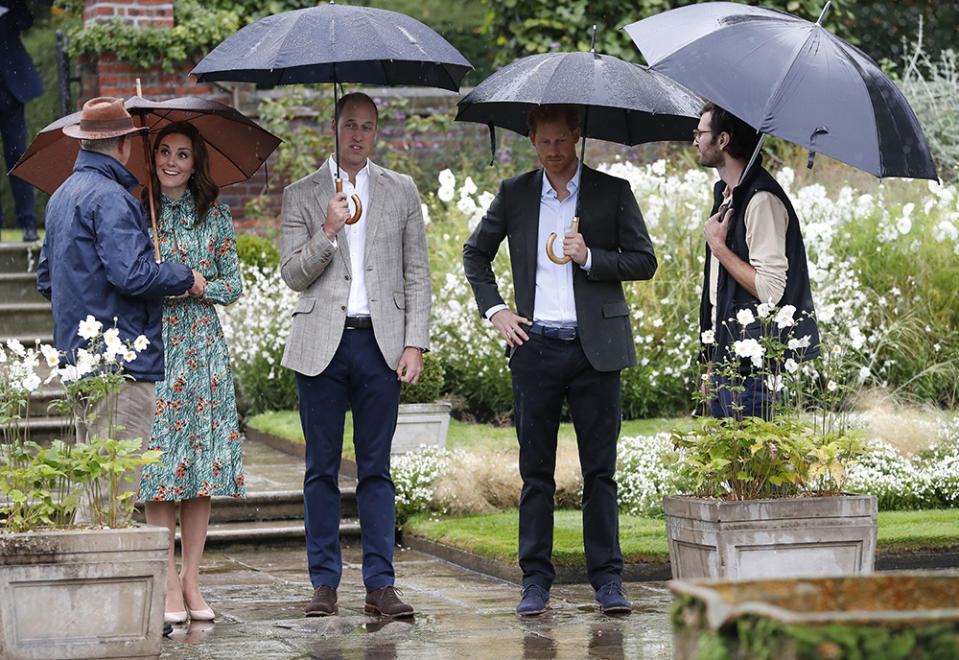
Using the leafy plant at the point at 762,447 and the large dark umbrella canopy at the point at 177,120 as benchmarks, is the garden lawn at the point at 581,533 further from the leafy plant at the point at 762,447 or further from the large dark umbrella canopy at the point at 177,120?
the large dark umbrella canopy at the point at 177,120

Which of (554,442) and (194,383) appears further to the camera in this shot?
(554,442)

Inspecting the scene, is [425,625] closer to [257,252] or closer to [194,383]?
[194,383]

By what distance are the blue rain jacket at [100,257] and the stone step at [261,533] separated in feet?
7.93

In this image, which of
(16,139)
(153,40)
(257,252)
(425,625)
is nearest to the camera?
(425,625)

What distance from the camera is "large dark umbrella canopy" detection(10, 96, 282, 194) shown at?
507 centimetres

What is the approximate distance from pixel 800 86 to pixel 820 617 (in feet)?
9.35

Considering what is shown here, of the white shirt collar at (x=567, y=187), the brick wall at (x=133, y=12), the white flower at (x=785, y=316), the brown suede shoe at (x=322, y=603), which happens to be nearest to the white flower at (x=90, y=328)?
the brown suede shoe at (x=322, y=603)

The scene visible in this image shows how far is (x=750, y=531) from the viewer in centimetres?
429

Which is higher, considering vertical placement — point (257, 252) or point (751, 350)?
point (257, 252)

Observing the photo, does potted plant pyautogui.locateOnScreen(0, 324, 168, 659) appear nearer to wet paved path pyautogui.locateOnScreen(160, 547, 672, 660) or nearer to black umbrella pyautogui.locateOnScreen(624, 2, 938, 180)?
wet paved path pyautogui.locateOnScreen(160, 547, 672, 660)

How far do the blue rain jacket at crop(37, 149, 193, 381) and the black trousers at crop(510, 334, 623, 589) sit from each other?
57.4 inches

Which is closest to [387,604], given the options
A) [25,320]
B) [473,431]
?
[473,431]

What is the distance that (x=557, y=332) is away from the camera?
5109mm

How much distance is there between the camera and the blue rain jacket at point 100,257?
466 centimetres
